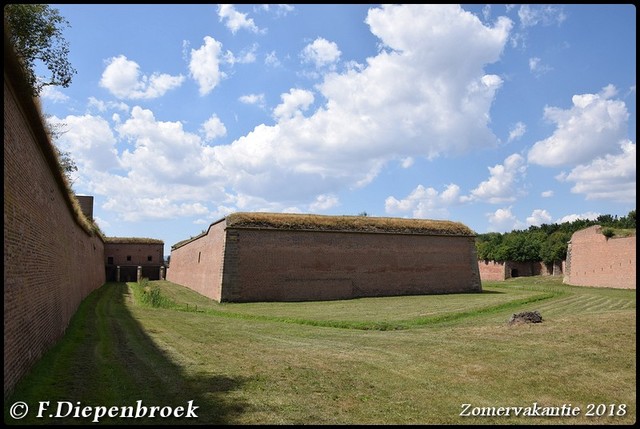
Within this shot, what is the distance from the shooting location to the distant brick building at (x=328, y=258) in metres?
23.8

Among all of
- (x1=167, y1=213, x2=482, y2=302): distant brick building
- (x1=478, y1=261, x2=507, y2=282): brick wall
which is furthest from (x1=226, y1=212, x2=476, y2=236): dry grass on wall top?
(x1=478, y1=261, x2=507, y2=282): brick wall

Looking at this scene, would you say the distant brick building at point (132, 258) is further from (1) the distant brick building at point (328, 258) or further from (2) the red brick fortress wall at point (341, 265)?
(2) the red brick fortress wall at point (341, 265)

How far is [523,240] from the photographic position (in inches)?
1976

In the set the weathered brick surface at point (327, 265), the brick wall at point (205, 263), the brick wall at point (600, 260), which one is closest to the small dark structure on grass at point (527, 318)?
the weathered brick surface at point (327, 265)

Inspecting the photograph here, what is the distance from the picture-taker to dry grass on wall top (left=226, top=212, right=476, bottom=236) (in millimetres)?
24622

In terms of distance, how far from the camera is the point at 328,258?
26047 mm

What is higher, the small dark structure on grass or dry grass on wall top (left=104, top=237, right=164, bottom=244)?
dry grass on wall top (left=104, top=237, right=164, bottom=244)

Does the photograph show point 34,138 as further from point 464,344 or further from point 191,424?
point 464,344

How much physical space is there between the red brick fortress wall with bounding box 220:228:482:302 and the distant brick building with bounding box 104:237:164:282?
30024mm

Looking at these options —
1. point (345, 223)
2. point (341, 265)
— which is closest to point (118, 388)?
point (341, 265)

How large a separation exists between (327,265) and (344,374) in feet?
60.0

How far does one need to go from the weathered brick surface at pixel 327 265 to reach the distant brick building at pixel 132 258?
22.2 metres

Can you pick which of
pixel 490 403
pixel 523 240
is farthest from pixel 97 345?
pixel 523 240

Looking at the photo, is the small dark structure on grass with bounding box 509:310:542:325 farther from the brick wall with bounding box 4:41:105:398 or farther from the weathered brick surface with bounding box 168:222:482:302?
the weathered brick surface with bounding box 168:222:482:302
